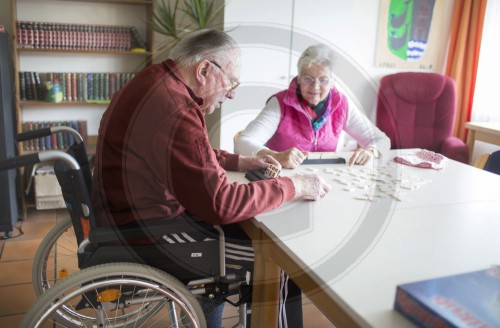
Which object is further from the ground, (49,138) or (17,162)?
(17,162)

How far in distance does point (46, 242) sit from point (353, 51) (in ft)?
9.60

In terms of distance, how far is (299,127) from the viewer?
2.24 metres

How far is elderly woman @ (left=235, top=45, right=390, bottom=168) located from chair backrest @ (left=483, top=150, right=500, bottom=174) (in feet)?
1.63

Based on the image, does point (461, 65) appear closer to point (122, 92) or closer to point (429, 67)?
point (429, 67)

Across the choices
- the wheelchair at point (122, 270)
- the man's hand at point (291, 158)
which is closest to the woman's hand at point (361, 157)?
the man's hand at point (291, 158)

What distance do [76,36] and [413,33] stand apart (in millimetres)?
2857

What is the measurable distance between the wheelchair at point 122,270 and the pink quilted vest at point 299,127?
36.9 inches

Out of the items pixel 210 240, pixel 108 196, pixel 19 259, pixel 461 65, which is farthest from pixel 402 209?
pixel 461 65

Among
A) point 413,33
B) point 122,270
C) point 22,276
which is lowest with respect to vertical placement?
point 22,276

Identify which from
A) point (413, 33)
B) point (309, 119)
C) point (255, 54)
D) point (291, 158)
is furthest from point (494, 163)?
point (413, 33)

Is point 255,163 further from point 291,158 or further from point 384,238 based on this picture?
point 384,238

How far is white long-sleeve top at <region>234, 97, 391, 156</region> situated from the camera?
6.93ft

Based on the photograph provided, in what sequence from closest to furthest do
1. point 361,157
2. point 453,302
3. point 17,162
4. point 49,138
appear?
point 453,302
point 17,162
point 361,157
point 49,138

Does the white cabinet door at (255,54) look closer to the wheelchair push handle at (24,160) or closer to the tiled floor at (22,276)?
the tiled floor at (22,276)
